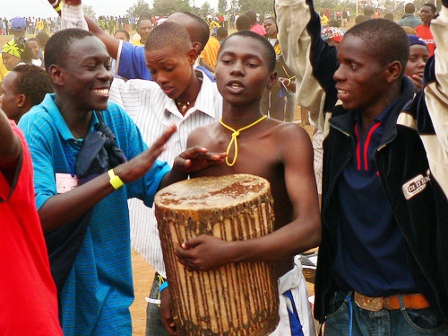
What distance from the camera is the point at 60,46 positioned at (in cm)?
303

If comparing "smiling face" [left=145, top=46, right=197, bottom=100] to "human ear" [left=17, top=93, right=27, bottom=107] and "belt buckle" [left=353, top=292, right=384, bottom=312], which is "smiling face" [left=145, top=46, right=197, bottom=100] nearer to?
"human ear" [left=17, top=93, right=27, bottom=107]

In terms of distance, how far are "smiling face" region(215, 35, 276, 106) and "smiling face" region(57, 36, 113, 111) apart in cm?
52

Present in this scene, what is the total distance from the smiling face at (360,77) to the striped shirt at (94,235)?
37.9 inches

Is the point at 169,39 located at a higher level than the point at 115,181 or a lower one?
higher

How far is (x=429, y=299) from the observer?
2.77 m

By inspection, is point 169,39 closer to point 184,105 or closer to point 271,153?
point 184,105

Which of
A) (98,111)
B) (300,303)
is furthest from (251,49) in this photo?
(300,303)

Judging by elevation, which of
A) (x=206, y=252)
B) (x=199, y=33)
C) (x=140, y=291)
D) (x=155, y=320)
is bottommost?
(x=140, y=291)

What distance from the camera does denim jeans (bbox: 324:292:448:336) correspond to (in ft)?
9.34

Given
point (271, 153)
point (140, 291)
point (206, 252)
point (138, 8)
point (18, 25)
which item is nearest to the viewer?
point (206, 252)

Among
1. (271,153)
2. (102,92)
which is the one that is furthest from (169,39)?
(271,153)

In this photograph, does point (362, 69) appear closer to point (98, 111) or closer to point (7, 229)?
point (98, 111)

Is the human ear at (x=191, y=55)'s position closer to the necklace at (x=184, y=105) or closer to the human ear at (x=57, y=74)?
the necklace at (x=184, y=105)

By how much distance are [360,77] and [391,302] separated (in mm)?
958
